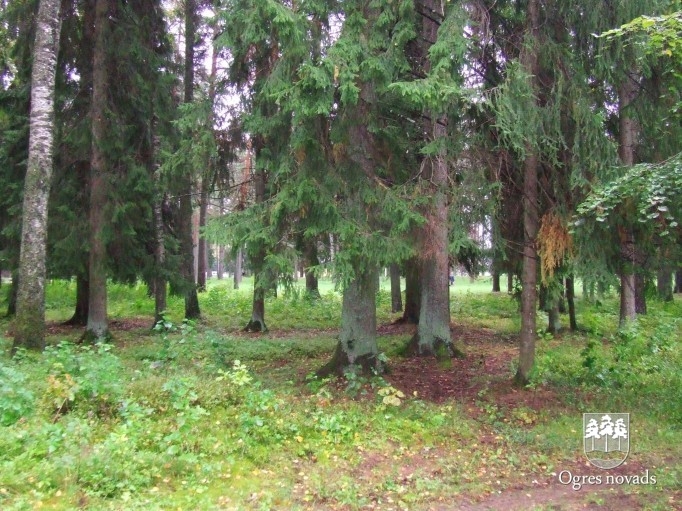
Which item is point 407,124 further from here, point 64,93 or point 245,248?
point 64,93

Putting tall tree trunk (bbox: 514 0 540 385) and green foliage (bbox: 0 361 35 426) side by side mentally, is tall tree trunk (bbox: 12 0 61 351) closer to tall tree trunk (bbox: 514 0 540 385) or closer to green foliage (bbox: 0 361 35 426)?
green foliage (bbox: 0 361 35 426)

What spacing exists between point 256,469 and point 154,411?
137cm

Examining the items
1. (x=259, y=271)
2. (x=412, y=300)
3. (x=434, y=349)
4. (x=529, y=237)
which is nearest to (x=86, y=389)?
(x=259, y=271)

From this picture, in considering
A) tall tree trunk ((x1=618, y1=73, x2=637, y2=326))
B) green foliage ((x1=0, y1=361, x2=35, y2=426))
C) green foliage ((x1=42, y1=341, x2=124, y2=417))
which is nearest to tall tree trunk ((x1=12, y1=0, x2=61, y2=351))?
green foliage ((x1=42, y1=341, x2=124, y2=417))

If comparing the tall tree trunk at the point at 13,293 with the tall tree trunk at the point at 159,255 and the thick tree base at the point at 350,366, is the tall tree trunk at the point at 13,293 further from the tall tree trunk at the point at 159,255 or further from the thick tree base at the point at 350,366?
the thick tree base at the point at 350,366

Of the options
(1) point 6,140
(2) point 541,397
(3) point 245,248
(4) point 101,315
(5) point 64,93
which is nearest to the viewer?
(3) point 245,248

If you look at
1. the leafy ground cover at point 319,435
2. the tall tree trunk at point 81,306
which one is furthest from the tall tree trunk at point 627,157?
the tall tree trunk at point 81,306

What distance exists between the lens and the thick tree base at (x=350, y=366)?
8336 mm

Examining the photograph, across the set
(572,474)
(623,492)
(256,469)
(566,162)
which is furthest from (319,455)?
(566,162)

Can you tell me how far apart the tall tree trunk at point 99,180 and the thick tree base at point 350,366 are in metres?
6.33

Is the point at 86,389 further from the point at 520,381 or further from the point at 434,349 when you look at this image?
the point at 434,349

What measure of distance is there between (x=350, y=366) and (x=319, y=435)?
2.20m

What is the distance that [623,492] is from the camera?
516cm

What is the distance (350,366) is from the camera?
27.4 feet
